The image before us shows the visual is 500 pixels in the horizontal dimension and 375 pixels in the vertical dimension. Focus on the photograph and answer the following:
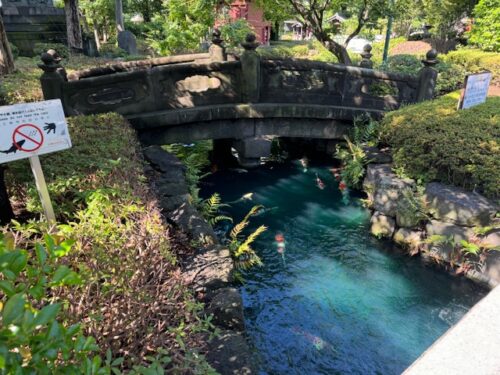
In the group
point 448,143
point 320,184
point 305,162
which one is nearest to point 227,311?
point 448,143

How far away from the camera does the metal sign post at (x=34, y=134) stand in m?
3.43

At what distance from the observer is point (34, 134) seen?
3.60 meters

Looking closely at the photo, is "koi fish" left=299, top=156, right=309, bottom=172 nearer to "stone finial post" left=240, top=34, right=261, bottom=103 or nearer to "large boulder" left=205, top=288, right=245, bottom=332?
"stone finial post" left=240, top=34, right=261, bottom=103

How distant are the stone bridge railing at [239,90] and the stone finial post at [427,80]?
21 millimetres

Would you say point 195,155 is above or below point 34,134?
below

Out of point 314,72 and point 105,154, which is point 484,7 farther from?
point 105,154

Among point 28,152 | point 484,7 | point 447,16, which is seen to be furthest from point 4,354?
point 447,16

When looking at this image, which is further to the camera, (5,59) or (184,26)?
(184,26)

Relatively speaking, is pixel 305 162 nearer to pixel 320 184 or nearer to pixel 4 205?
pixel 320 184

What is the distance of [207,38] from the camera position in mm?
21250

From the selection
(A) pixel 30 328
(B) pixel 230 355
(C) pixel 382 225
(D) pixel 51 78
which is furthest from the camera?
(C) pixel 382 225

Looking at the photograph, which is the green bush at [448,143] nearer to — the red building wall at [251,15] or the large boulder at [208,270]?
the large boulder at [208,270]

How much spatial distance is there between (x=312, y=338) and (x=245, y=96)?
557 cm

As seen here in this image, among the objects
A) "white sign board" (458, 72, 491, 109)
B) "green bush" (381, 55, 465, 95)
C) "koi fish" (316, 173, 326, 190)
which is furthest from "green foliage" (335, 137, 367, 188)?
"green bush" (381, 55, 465, 95)
